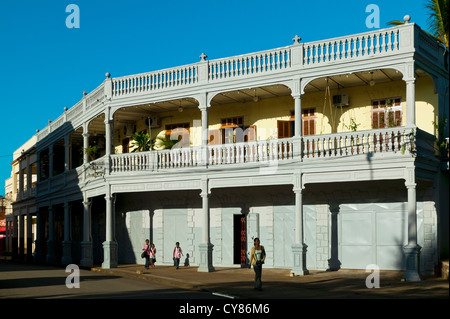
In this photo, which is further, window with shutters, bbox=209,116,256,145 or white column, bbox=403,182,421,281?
window with shutters, bbox=209,116,256,145

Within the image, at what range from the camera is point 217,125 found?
28656 millimetres

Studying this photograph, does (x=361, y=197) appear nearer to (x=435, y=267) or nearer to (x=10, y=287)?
(x=435, y=267)

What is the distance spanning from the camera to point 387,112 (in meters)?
24.1

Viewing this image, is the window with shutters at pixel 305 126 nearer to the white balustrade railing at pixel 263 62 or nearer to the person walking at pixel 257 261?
the white balustrade railing at pixel 263 62

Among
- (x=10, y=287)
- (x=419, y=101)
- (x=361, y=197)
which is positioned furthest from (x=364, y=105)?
(x=10, y=287)

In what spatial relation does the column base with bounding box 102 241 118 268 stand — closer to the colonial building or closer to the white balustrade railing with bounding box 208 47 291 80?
the colonial building

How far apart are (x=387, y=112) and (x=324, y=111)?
2.68m

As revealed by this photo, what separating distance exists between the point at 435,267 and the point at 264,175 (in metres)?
6.97

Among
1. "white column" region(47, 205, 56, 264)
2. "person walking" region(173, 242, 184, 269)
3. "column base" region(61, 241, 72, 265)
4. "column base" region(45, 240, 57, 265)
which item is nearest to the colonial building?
"person walking" region(173, 242, 184, 269)

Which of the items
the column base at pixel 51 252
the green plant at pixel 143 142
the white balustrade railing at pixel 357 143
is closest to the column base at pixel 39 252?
the column base at pixel 51 252

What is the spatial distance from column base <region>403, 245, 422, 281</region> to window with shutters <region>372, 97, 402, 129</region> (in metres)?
5.22

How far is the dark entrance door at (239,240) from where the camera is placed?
27.0 metres

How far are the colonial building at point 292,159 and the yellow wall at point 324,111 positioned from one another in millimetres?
48

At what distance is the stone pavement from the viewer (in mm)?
17234
